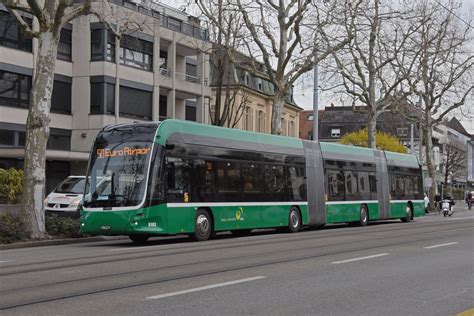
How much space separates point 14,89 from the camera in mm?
36906

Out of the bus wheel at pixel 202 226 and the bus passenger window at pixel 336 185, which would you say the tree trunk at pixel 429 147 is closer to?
the bus passenger window at pixel 336 185

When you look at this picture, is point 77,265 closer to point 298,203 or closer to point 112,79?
point 298,203

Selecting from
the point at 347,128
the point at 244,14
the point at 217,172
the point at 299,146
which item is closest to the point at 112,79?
the point at 244,14

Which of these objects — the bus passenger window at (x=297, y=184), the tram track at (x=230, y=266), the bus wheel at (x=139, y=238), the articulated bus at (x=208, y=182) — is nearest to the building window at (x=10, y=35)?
the articulated bus at (x=208, y=182)

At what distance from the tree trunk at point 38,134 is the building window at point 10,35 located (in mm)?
17726

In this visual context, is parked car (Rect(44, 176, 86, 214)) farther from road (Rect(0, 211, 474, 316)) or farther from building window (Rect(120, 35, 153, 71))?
building window (Rect(120, 35, 153, 71))

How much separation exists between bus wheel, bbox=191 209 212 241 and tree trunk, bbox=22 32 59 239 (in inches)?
176


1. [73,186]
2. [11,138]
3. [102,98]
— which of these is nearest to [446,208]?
[102,98]

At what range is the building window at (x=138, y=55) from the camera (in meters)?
41.4

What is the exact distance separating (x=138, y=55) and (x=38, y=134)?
2390 cm

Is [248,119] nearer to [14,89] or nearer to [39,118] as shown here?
[14,89]

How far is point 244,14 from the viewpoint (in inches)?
1239

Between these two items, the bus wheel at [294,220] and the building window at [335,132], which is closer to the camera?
the bus wheel at [294,220]

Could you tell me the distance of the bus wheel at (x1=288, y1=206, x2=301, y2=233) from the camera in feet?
77.3
